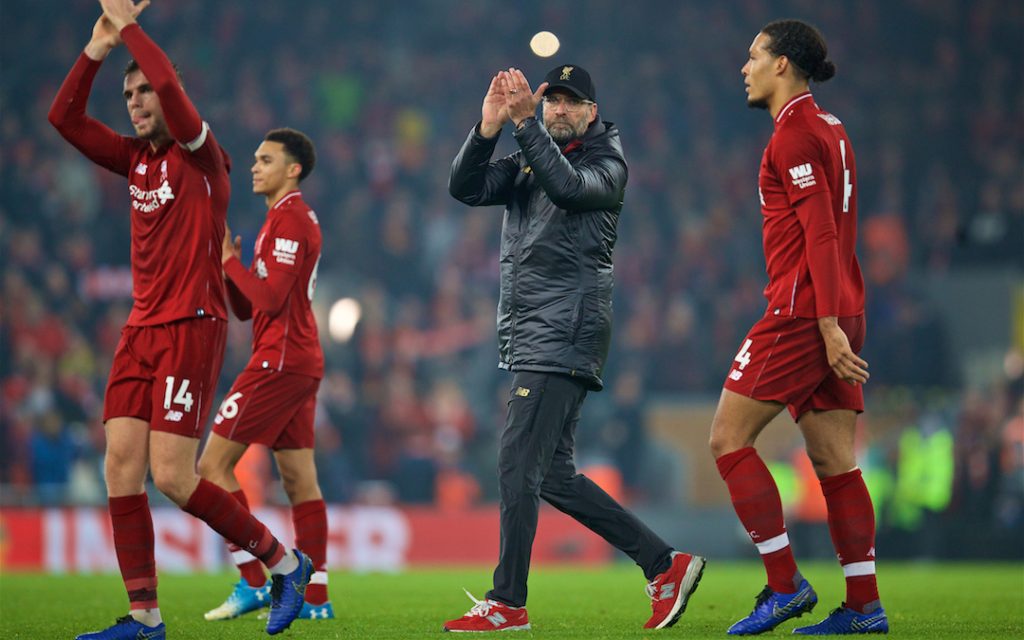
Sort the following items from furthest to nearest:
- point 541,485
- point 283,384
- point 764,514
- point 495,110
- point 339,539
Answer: point 339,539
point 283,384
point 541,485
point 495,110
point 764,514

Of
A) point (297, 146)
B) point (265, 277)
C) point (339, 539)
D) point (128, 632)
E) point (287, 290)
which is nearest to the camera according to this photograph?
point (128, 632)

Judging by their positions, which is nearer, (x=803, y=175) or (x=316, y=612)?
(x=803, y=175)

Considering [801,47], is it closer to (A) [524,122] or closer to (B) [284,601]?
(A) [524,122]

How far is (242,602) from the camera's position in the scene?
7.79 meters

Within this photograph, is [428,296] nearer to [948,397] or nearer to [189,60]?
[189,60]

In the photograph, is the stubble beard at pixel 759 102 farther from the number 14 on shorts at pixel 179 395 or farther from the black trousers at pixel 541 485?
the number 14 on shorts at pixel 179 395

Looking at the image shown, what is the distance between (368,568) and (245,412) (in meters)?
7.34

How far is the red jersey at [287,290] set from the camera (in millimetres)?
7477

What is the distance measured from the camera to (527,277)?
6742 millimetres

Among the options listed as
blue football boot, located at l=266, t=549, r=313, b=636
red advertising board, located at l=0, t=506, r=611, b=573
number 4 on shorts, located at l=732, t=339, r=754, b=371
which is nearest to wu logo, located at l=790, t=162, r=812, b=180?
number 4 on shorts, located at l=732, t=339, r=754, b=371

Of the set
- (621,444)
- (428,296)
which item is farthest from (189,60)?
(621,444)

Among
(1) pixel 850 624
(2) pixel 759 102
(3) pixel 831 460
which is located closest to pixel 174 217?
(2) pixel 759 102

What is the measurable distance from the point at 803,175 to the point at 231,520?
114 inches

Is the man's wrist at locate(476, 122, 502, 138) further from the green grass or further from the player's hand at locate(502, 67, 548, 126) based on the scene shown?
the green grass
